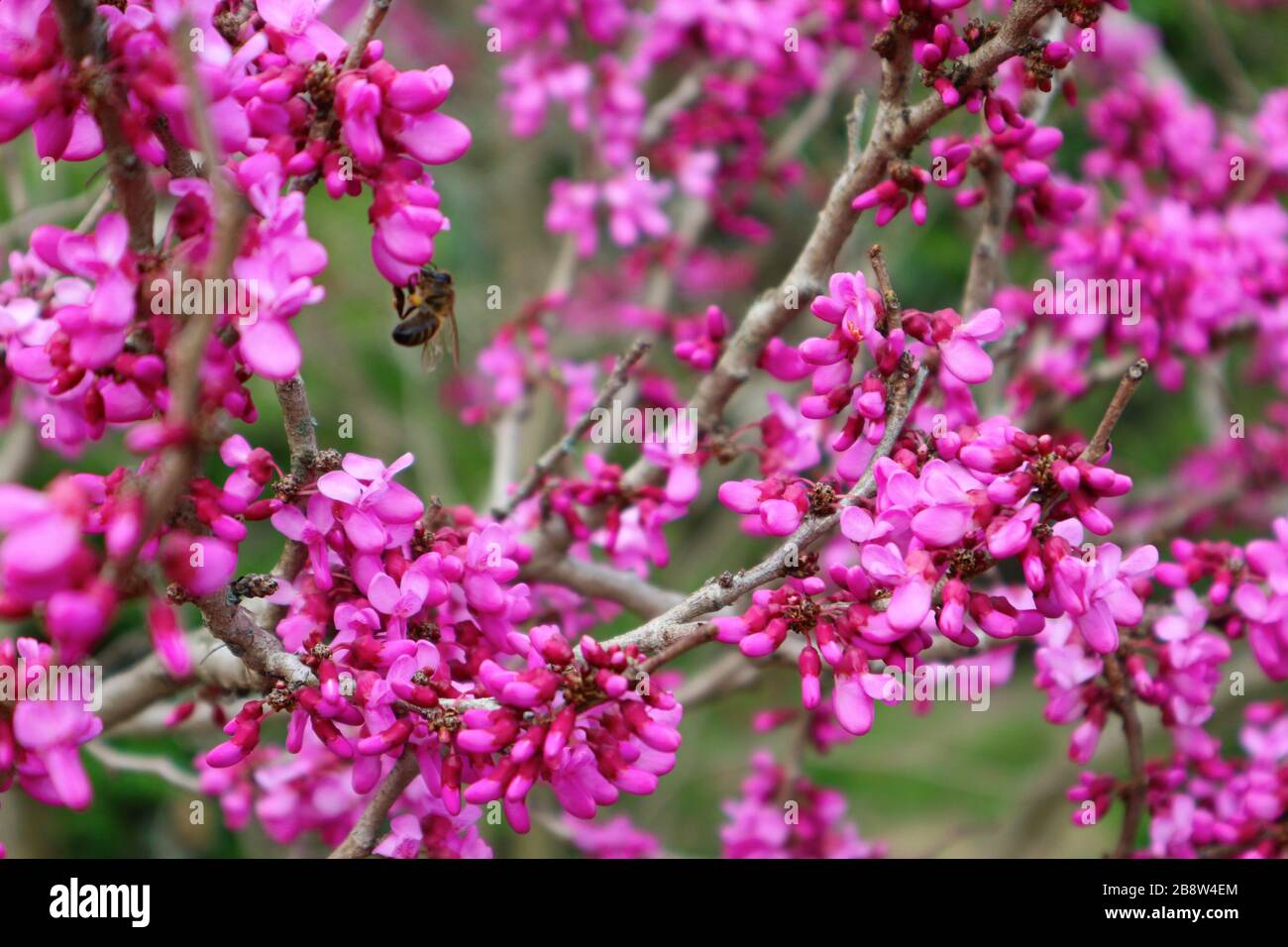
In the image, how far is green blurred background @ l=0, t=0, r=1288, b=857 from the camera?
4965mm

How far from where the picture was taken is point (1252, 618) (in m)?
2.18

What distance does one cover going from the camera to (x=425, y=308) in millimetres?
2195

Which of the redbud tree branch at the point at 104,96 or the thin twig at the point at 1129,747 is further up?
the redbud tree branch at the point at 104,96

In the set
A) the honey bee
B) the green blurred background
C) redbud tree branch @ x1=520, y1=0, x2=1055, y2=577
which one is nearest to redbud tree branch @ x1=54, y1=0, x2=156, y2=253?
the honey bee

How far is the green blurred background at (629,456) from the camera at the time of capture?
4965 millimetres

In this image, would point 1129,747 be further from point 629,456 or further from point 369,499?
point 629,456

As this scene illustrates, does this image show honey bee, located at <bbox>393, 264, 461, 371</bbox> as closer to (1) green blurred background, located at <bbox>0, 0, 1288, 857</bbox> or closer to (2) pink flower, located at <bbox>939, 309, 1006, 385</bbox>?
(2) pink flower, located at <bbox>939, 309, 1006, 385</bbox>

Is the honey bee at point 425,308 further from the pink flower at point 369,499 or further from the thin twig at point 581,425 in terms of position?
the pink flower at point 369,499

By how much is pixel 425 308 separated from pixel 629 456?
5079 millimetres

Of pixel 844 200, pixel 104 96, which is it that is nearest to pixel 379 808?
pixel 104 96

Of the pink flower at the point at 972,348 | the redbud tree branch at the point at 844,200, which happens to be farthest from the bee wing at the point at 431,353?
the pink flower at the point at 972,348

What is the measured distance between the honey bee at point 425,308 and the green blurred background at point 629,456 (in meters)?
2.35
